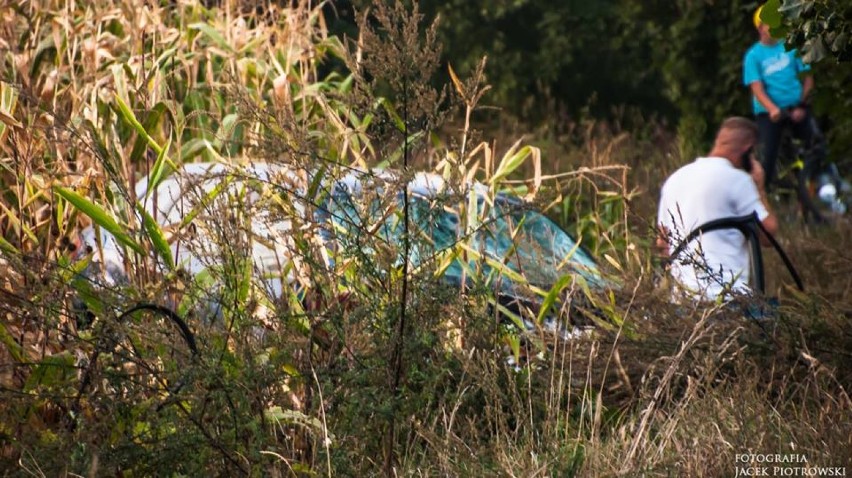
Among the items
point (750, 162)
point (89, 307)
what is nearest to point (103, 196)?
point (89, 307)

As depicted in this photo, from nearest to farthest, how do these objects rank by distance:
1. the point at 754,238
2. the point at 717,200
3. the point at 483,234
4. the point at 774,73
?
the point at 483,234 < the point at 754,238 < the point at 717,200 < the point at 774,73

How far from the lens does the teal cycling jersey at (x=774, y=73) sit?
1287 centimetres

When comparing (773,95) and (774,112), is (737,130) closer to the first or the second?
(774,112)

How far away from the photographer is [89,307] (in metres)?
4.59

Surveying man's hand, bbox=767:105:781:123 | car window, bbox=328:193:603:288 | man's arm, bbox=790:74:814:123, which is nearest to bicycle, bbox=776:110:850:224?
man's arm, bbox=790:74:814:123

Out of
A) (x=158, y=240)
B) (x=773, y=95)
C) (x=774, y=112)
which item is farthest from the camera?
(x=773, y=95)

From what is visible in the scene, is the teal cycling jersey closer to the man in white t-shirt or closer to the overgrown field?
the man in white t-shirt

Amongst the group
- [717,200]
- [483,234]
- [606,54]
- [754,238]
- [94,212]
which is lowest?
[754,238]

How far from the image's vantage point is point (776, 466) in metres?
4.11

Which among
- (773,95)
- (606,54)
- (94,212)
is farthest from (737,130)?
(606,54)

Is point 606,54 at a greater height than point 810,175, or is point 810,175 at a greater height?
point 606,54

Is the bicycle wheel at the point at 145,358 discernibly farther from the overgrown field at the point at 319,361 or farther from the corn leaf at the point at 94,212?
the corn leaf at the point at 94,212

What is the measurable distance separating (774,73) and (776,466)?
9.39m

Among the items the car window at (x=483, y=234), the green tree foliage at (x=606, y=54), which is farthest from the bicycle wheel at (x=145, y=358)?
the green tree foliage at (x=606, y=54)
